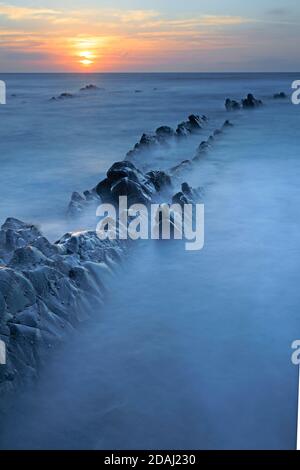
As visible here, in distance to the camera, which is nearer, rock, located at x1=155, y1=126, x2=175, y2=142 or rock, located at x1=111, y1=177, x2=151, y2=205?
rock, located at x1=111, y1=177, x2=151, y2=205

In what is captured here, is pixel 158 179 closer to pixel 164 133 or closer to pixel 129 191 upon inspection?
pixel 129 191

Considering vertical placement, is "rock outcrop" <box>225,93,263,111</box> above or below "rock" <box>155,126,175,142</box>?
above

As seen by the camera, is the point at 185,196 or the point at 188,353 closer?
the point at 188,353

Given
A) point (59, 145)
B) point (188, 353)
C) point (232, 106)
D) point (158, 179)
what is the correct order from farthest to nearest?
point (232, 106) < point (59, 145) < point (158, 179) < point (188, 353)

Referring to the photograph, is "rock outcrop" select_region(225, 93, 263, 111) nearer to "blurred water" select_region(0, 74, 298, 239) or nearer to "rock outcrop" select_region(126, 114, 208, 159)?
"blurred water" select_region(0, 74, 298, 239)

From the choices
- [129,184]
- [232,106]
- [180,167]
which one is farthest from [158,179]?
[232,106]

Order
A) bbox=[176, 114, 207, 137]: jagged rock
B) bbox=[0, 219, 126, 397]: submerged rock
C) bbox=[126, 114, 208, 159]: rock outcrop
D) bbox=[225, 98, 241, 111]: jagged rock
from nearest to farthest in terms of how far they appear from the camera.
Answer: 1. bbox=[0, 219, 126, 397]: submerged rock
2. bbox=[126, 114, 208, 159]: rock outcrop
3. bbox=[176, 114, 207, 137]: jagged rock
4. bbox=[225, 98, 241, 111]: jagged rock

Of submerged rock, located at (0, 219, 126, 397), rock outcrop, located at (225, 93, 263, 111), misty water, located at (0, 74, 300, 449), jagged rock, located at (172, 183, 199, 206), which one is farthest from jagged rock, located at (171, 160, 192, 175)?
rock outcrop, located at (225, 93, 263, 111)

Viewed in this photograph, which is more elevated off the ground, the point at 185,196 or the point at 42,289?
the point at 185,196

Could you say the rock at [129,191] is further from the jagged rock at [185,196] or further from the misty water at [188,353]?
the misty water at [188,353]

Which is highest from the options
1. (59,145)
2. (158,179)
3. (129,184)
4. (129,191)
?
(59,145)

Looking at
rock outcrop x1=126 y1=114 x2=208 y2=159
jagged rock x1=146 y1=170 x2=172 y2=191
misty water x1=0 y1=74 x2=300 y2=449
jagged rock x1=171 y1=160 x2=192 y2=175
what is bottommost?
misty water x1=0 y1=74 x2=300 y2=449
